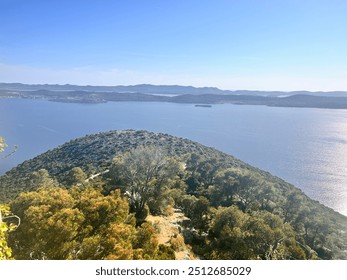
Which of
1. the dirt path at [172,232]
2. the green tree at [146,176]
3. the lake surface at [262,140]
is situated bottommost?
the lake surface at [262,140]

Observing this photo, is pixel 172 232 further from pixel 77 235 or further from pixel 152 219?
pixel 77 235

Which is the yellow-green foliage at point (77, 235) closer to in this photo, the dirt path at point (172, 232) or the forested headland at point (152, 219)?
the forested headland at point (152, 219)

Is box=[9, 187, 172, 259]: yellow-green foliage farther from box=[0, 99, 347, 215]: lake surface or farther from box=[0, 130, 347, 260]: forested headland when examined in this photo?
box=[0, 99, 347, 215]: lake surface

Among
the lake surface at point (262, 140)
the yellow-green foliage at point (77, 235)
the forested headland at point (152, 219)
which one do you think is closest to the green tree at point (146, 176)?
the forested headland at point (152, 219)

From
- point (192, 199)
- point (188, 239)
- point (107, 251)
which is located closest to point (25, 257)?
point (107, 251)

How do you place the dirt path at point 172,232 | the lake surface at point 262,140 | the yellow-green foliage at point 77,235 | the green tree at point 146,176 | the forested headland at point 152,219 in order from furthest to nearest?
the lake surface at point 262,140 < the green tree at point 146,176 < the dirt path at point 172,232 < the forested headland at point 152,219 < the yellow-green foliage at point 77,235

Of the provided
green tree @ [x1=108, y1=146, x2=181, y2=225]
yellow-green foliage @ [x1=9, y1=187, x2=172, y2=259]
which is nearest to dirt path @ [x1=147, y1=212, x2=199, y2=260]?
green tree @ [x1=108, y1=146, x2=181, y2=225]

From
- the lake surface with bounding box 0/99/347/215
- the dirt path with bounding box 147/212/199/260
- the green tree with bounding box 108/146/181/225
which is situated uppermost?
the green tree with bounding box 108/146/181/225
